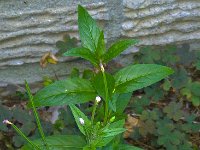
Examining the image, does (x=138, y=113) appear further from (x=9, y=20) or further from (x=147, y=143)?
(x=9, y=20)

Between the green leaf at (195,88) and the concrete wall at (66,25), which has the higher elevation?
the concrete wall at (66,25)

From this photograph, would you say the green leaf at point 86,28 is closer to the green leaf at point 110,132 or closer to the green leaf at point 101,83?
the green leaf at point 101,83

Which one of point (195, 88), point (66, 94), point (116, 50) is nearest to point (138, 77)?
point (116, 50)

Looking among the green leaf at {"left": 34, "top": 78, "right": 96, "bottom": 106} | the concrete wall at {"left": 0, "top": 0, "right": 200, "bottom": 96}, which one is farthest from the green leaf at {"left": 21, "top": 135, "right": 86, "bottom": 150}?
the concrete wall at {"left": 0, "top": 0, "right": 200, "bottom": 96}

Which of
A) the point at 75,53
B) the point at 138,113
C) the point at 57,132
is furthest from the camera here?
the point at 138,113

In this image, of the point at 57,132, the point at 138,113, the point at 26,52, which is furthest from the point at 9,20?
the point at 138,113

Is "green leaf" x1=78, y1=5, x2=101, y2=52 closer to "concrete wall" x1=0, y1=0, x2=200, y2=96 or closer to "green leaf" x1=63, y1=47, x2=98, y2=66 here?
"green leaf" x1=63, y1=47, x2=98, y2=66

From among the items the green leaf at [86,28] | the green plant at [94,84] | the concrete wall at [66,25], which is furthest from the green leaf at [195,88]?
the green leaf at [86,28]
